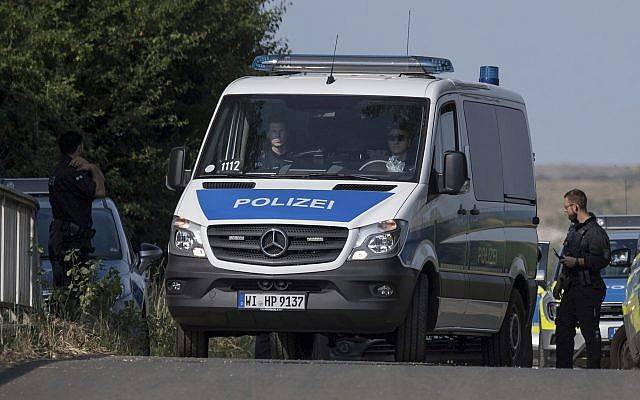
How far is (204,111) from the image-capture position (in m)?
42.3

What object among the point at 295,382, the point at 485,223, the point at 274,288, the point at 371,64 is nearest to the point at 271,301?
the point at 274,288

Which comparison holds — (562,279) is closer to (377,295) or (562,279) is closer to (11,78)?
(377,295)

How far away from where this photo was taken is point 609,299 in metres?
22.2

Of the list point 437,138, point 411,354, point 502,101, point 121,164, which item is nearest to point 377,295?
point 411,354

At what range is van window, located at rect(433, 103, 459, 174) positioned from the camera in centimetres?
1461

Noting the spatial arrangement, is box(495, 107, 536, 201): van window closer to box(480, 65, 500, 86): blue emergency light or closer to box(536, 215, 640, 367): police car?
box(480, 65, 500, 86): blue emergency light

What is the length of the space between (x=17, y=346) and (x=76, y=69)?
84.2ft

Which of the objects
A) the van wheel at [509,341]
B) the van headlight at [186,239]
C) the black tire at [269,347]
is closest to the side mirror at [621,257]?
the van wheel at [509,341]

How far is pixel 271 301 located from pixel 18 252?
2.67 m

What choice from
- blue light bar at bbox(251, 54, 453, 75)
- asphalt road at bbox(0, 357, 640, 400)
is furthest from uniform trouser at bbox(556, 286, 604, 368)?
asphalt road at bbox(0, 357, 640, 400)

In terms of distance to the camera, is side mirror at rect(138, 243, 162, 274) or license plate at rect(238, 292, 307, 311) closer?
license plate at rect(238, 292, 307, 311)

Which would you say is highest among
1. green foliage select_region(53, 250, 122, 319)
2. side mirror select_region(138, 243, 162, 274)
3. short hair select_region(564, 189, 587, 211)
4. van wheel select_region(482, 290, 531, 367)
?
short hair select_region(564, 189, 587, 211)

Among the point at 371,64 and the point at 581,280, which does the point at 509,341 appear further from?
the point at 371,64

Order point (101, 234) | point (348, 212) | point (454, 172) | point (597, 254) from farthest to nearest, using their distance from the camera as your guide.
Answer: point (101, 234)
point (597, 254)
point (454, 172)
point (348, 212)
